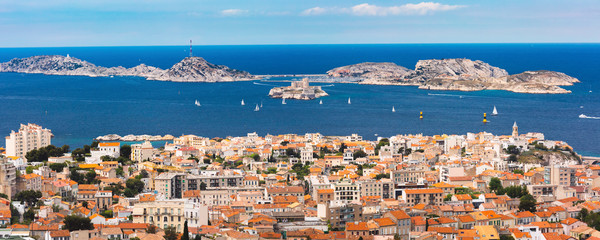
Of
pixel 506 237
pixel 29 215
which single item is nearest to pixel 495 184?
pixel 506 237

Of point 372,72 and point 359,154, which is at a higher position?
point 372,72

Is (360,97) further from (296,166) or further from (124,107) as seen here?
(296,166)

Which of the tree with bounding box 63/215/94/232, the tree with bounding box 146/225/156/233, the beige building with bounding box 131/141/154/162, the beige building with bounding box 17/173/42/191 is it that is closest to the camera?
the tree with bounding box 63/215/94/232

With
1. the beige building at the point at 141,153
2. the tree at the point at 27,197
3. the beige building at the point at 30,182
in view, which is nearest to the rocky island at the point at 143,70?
the beige building at the point at 141,153

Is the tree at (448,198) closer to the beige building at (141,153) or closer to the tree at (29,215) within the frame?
the tree at (29,215)

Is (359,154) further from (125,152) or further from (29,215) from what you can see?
(29,215)

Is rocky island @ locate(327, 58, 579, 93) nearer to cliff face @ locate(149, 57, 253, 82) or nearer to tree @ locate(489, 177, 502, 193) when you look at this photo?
cliff face @ locate(149, 57, 253, 82)

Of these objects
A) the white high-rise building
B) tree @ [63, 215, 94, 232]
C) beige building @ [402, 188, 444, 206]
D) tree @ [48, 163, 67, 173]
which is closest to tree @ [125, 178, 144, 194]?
tree @ [48, 163, 67, 173]

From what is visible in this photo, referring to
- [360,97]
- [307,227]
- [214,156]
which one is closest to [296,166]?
[214,156]
